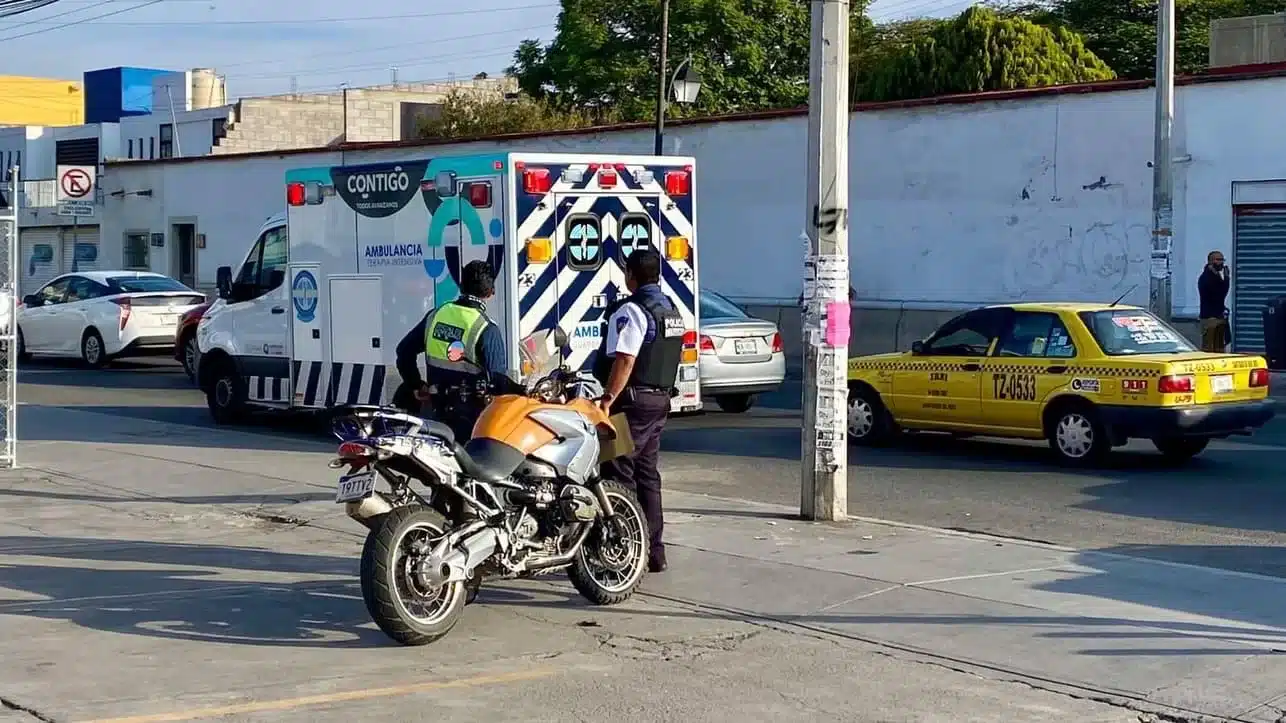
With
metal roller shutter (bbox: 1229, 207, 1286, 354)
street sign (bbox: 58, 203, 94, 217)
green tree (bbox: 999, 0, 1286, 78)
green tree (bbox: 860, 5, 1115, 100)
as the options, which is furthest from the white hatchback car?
green tree (bbox: 999, 0, 1286, 78)

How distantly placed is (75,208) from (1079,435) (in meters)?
32.8

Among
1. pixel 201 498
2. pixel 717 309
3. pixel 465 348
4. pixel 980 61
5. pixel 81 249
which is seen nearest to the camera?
pixel 465 348

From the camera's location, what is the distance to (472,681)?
7.38 metres

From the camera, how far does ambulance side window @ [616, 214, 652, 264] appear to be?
48.0 feet

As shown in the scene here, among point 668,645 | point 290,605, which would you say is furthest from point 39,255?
point 668,645

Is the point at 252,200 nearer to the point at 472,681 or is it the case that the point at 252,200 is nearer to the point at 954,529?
the point at 954,529

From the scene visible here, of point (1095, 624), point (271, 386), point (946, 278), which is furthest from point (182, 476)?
point (946, 278)

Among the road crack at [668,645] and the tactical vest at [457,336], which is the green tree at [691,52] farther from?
the road crack at [668,645]

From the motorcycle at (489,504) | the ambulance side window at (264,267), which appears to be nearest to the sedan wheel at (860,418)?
the ambulance side window at (264,267)

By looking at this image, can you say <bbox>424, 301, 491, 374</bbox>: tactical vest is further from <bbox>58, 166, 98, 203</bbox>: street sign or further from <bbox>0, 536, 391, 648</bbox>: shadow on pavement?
<bbox>58, 166, 98, 203</bbox>: street sign

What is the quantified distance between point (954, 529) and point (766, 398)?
989 centimetres

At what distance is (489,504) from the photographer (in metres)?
8.39

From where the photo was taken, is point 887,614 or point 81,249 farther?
point 81,249

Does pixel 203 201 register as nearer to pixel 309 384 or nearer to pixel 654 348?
pixel 309 384
